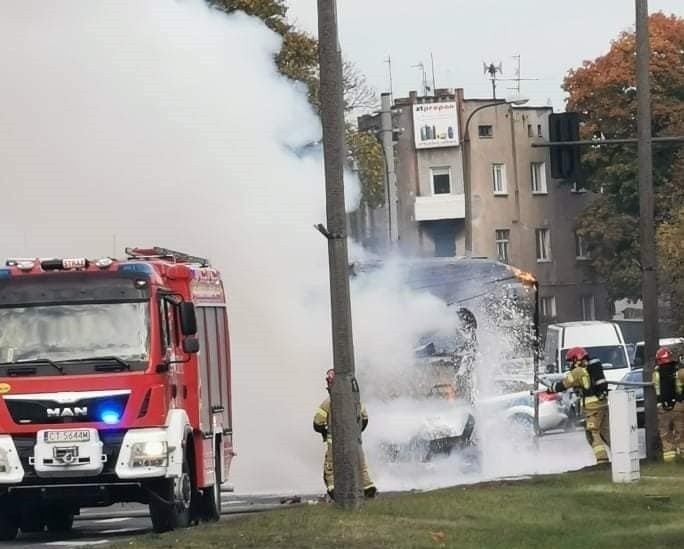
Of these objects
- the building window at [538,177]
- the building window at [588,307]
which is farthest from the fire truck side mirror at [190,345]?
the building window at [588,307]

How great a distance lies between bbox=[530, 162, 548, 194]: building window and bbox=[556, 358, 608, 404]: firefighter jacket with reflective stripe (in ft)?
156

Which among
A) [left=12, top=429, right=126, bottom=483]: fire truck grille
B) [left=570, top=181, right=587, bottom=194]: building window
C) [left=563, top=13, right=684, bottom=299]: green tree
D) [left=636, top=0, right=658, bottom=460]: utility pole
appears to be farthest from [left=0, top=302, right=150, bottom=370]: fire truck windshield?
[left=570, top=181, right=587, bottom=194]: building window

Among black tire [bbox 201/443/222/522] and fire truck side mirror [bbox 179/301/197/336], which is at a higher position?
fire truck side mirror [bbox 179/301/197/336]

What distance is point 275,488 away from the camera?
2564 cm

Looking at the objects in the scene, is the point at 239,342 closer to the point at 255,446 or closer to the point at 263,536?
the point at 255,446

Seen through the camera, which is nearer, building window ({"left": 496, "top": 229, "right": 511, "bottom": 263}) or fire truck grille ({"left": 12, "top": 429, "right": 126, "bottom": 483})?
fire truck grille ({"left": 12, "top": 429, "right": 126, "bottom": 483})

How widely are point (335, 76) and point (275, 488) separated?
11333 millimetres

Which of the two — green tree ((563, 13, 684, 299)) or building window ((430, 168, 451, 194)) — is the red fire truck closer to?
green tree ((563, 13, 684, 299))

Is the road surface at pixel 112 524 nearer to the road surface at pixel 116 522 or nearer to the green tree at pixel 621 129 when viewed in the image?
the road surface at pixel 116 522

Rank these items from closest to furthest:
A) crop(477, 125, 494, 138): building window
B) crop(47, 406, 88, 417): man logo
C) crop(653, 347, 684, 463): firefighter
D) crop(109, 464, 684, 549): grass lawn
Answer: crop(109, 464, 684, 549): grass lawn < crop(47, 406, 88, 417): man logo < crop(653, 347, 684, 463): firefighter < crop(477, 125, 494, 138): building window

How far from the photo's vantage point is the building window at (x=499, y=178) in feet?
230

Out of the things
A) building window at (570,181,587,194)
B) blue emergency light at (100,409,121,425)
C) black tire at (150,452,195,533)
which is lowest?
black tire at (150,452,195,533)

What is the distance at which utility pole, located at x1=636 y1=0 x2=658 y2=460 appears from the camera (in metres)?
23.1

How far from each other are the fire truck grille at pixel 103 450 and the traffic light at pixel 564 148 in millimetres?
11764
